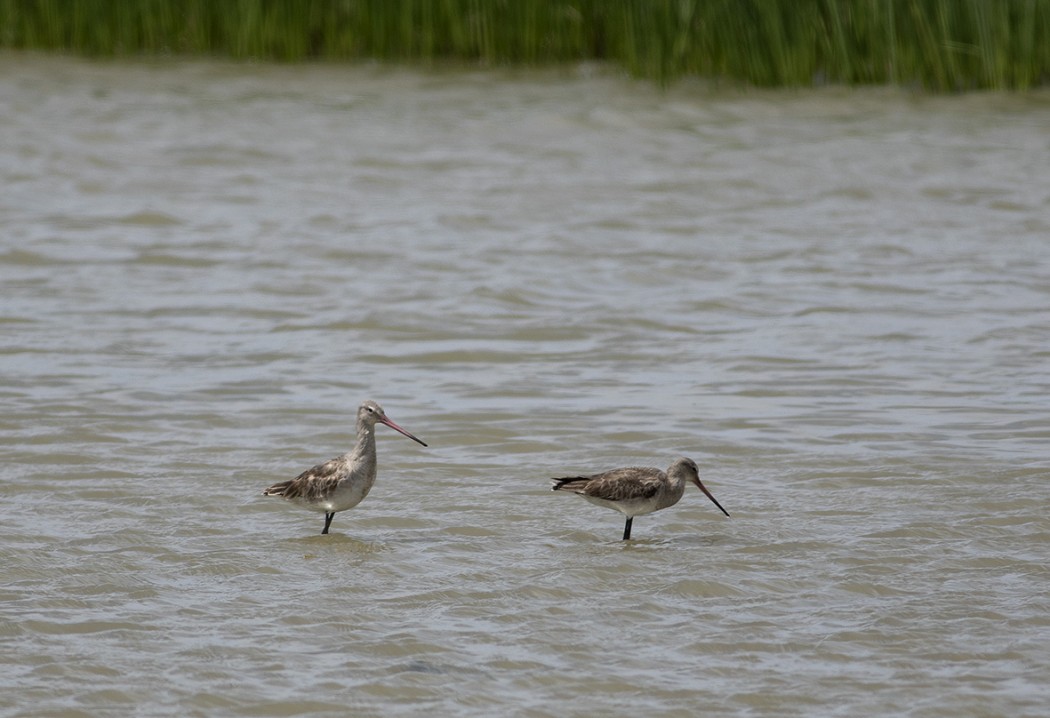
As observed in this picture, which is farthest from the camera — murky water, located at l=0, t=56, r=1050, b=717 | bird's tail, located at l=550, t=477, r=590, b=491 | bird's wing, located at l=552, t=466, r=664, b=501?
bird's tail, located at l=550, t=477, r=590, b=491

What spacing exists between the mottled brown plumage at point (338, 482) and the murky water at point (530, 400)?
166 mm

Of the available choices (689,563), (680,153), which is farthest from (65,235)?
(689,563)

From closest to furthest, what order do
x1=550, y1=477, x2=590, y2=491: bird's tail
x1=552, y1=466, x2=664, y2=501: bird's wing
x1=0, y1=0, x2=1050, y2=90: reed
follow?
x1=552, y1=466, x2=664, y2=501: bird's wing < x1=550, y1=477, x2=590, y2=491: bird's tail < x1=0, y1=0, x2=1050, y2=90: reed

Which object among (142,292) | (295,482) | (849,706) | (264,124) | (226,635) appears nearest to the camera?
(849,706)

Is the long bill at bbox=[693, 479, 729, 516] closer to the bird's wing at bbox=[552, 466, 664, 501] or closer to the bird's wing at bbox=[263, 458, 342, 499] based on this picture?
the bird's wing at bbox=[552, 466, 664, 501]

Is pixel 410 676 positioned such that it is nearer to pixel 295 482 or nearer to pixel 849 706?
pixel 849 706

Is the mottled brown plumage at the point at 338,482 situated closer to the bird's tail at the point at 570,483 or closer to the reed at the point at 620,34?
the bird's tail at the point at 570,483

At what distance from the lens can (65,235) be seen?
12656mm

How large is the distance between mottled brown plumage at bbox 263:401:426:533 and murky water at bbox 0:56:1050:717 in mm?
166

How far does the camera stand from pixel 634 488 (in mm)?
6406

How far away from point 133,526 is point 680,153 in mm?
9842

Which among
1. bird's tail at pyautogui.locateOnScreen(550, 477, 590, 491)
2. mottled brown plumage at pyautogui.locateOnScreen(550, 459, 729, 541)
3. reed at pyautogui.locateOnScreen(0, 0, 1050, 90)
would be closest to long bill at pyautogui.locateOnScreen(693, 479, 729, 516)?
mottled brown plumage at pyautogui.locateOnScreen(550, 459, 729, 541)

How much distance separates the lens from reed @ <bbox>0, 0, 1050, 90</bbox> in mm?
16125

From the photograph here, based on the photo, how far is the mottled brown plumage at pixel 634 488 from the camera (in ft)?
21.0
